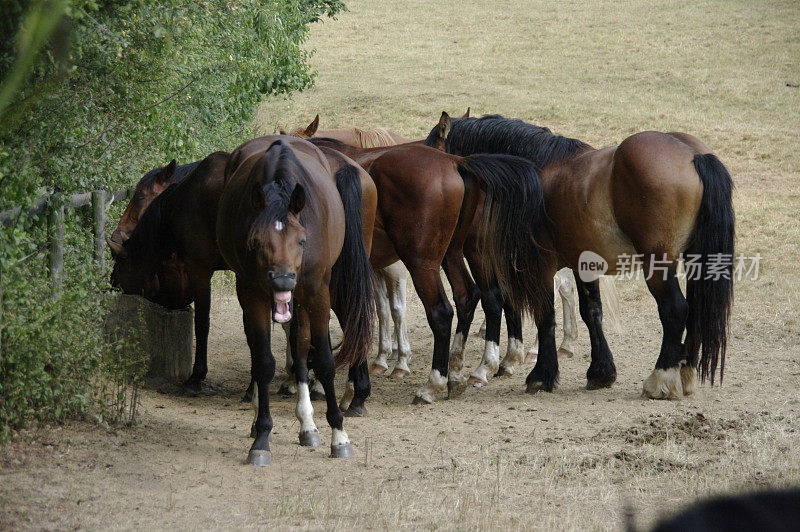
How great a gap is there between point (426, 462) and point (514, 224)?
2.66 meters

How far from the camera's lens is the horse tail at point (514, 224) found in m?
7.09

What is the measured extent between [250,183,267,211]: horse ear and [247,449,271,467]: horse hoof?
147cm

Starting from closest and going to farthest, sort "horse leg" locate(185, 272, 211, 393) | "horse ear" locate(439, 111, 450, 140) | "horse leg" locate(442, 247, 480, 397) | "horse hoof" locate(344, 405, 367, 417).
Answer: "horse hoof" locate(344, 405, 367, 417), "horse leg" locate(185, 272, 211, 393), "horse leg" locate(442, 247, 480, 397), "horse ear" locate(439, 111, 450, 140)

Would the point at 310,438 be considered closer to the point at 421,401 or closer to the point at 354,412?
the point at 354,412

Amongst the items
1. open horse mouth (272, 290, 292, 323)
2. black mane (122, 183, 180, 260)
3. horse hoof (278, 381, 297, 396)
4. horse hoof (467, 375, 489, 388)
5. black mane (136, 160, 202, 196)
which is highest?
black mane (136, 160, 202, 196)

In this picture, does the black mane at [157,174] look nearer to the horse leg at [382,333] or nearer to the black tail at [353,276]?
the horse leg at [382,333]

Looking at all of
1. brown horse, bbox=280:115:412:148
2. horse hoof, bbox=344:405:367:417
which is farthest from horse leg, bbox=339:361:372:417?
brown horse, bbox=280:115:412:148

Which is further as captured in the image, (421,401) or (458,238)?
(458,238)

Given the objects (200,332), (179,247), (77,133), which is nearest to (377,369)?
(200,332)

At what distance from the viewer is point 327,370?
535 centimetres

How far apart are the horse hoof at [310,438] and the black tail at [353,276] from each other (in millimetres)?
617

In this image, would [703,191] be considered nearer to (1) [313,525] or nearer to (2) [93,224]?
(1) [313,525]

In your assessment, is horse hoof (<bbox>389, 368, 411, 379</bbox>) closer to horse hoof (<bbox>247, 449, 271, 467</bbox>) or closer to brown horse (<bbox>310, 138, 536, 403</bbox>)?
brown horse (<bbox>310, 138, 536, 403</bbox>)

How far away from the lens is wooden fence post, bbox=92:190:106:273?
711cm
